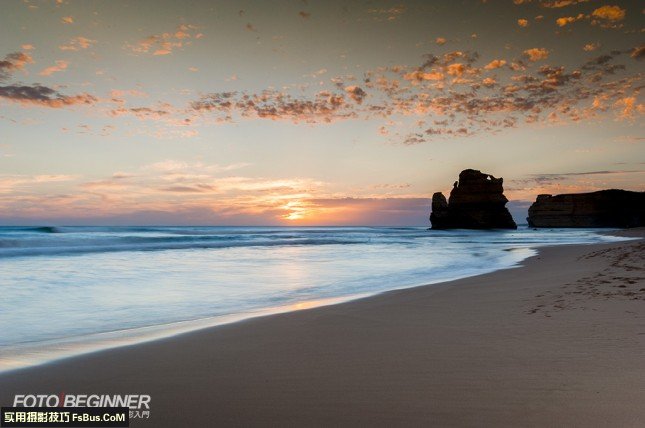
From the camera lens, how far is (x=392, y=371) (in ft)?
10.2

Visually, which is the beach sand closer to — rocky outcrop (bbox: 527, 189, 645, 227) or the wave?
the wave

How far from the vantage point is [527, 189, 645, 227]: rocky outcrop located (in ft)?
274

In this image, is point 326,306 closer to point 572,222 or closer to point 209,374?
point 209,374

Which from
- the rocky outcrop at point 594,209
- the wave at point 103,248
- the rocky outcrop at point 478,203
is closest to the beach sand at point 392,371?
the wave at point 103,248

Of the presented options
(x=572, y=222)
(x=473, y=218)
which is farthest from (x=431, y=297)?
(x=572, y=222)

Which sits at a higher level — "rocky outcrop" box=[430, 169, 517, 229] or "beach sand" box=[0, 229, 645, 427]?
"rocky outcrop" box=[430, 169, 517, 229]

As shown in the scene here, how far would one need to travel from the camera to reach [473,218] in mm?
75188

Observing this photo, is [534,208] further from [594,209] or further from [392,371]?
[392,371]

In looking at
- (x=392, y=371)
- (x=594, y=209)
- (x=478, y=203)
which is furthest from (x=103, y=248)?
(x=594, y=209)

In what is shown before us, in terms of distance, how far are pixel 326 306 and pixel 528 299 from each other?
123 inches

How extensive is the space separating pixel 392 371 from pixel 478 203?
7738cm

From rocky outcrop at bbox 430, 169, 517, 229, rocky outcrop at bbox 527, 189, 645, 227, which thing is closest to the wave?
rocky outcrop at bbox 430, 169, 517, 229

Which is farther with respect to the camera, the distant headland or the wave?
the distant headland

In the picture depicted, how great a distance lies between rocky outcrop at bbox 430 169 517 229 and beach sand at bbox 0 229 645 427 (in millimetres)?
73801
